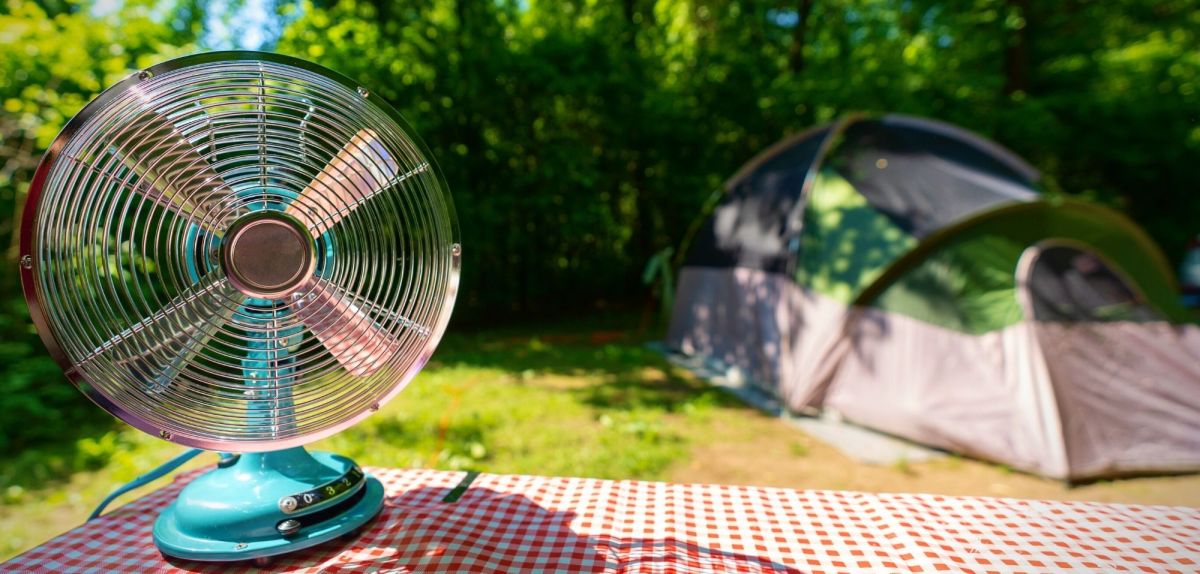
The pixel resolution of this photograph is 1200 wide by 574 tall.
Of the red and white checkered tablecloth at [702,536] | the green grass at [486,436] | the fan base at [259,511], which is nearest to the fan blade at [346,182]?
the fan base at [259,511]

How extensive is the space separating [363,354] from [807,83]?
863 cm

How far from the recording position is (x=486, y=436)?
13.1 feet

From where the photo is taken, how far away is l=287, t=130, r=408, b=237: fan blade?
109 cm

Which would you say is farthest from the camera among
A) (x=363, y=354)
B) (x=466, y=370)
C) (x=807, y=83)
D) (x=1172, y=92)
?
(x=1172, y=92)

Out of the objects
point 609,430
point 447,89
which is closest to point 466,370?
point 609,430

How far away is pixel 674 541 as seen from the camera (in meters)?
1.19

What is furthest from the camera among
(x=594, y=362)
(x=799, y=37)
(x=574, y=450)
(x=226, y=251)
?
(x=799, y=37)

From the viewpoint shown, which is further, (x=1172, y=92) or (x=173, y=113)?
(x=1172, y=92)

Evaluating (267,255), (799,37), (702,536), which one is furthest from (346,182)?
(799,37)

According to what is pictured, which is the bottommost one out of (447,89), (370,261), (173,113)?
(370,261)

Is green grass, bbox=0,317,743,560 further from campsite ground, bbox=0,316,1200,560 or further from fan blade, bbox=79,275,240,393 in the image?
fan blade, bbox=79,275,240,393

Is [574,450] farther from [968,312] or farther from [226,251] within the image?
[226,251]

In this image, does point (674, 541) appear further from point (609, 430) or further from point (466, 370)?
point (466, 370)

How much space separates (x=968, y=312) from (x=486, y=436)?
2982mm
